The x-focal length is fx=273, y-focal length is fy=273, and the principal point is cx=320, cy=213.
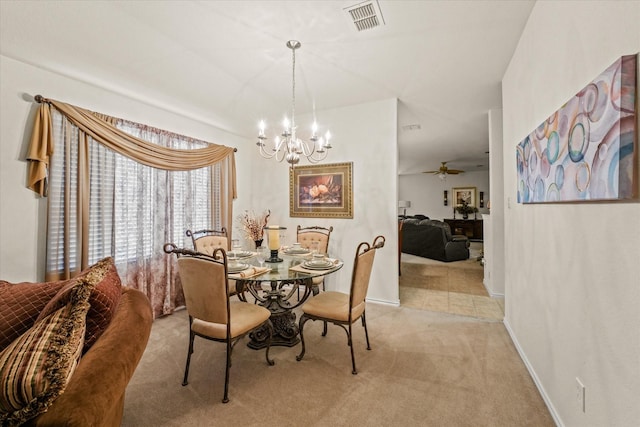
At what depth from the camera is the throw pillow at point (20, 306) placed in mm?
1179

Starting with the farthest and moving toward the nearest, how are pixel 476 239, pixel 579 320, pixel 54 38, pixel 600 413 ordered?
1. pixel 476 239
2. pixel 54 38
3. pixel 579 320
4. pixel 600 413

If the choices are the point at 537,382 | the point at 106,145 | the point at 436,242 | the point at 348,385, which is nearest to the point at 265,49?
the point at 106,145

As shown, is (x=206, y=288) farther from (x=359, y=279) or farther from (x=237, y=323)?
(x=359, y=279)

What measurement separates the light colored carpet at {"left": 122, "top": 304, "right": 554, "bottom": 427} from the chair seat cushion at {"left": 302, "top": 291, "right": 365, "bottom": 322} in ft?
1.32

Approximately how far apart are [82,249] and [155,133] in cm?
159

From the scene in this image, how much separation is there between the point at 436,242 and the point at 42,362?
22.0 ft

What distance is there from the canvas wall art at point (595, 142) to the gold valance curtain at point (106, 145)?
3.82 metres

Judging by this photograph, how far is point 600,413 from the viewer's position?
1191mm

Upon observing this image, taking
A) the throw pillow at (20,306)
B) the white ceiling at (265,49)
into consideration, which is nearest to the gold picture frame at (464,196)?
the white ceiling at (265,49)

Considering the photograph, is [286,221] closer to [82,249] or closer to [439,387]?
[82,249]

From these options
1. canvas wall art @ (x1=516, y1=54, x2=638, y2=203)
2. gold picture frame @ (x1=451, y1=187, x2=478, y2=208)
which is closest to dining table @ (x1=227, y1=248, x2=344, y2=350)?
canvas wall art @ (x1=516, y1=54, x2=638, y2=203)

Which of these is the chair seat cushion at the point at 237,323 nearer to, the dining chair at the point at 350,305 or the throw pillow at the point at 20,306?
the dining chair at the point at 350,305

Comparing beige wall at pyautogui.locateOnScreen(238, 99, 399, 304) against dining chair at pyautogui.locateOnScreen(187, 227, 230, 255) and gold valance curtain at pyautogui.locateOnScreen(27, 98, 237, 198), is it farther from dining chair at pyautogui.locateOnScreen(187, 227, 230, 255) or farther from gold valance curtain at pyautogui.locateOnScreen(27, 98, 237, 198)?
gold valance curtain at pyautogui.locateOnScreen(27, 98, 237, 198)

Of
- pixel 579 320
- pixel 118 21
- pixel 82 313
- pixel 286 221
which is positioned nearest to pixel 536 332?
pixel 579 320
